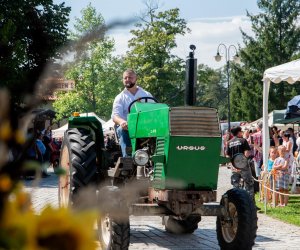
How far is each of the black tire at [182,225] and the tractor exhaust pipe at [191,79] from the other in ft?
5.48

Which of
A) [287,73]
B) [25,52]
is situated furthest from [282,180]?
[25,52]

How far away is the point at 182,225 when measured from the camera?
8.40m

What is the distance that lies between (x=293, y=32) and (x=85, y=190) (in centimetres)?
5866

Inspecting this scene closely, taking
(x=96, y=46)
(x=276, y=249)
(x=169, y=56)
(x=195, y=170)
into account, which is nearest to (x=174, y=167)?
(x=195, y=170)

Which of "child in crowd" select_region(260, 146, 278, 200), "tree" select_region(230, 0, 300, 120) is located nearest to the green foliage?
"child in crowd" select_region(260, 146, 278, 200)

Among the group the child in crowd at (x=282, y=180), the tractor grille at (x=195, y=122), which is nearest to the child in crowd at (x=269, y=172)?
the child in crowd at (x=282, y=180)

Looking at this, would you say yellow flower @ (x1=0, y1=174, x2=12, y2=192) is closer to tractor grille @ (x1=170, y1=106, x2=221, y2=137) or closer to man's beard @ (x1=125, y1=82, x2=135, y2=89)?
tractor grille @ (x1=170, y1=106, x2=221, y2=137)

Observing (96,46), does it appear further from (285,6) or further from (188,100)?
(285,6)

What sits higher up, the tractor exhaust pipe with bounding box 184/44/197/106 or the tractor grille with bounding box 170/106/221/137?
the tractor exhaust pipe with bounding box 184/44/197/106

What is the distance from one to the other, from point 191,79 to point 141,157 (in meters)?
1.03

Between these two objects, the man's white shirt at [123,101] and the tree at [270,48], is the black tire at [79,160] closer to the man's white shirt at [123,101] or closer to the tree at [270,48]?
the man's white shirt at [123,101]

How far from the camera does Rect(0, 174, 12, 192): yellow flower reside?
0.68 m

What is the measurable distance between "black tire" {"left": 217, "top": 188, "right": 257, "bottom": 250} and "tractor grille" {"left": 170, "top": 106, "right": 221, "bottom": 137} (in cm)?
67

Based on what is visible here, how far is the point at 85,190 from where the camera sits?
33.7 inches
